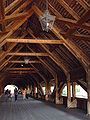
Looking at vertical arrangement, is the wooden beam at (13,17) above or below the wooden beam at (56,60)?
above

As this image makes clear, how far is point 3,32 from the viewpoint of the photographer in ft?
32.6

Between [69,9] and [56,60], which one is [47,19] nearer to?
[69,9]

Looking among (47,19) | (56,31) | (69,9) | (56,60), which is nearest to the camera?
(47,19)

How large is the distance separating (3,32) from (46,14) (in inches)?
155

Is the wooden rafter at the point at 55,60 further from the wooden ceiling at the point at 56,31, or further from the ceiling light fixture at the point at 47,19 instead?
the ceiling light fixture at the point at 47,19

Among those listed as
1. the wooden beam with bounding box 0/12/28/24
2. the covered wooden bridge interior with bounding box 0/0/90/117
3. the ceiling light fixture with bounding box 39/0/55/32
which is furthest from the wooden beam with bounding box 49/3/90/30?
the ceiling light fixture with bounding box 39/0/55/32

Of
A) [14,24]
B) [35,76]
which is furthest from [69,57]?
[35,76]

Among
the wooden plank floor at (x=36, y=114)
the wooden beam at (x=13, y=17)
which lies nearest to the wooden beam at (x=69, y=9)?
the wooden beam at (x=13, y=17)

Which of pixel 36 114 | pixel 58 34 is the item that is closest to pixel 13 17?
pixel 58 34

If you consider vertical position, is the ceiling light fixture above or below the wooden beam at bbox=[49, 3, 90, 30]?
below

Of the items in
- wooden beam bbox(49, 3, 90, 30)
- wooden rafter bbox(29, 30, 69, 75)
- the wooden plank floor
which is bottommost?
the wooden plank floor

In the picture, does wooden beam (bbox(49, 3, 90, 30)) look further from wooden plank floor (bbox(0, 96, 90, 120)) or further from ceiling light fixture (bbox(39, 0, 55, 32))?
wooden plank floor (bbox(0, 96, 90, 120))

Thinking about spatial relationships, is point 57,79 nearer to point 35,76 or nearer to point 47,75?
point 47,75

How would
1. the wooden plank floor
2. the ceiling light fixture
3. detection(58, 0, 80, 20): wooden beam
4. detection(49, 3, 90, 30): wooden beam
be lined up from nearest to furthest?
the ceiling light fixture
detection(49, 3, 90, 30): wooden beam
detection(58, 0, 80, 20): wooden beam
the wooden plank floor
